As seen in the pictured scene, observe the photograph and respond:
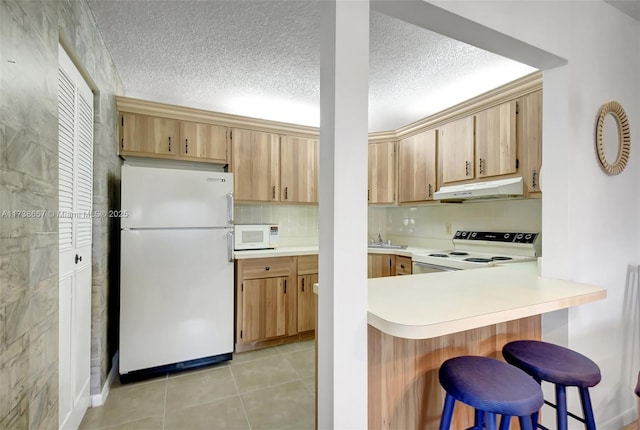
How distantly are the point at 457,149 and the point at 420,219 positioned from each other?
40.8 inches

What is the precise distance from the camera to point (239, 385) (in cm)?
222

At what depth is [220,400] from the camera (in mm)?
2029

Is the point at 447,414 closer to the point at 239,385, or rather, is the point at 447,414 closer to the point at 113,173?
the point at 239,385

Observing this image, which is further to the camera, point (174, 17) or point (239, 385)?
point (239, 385)

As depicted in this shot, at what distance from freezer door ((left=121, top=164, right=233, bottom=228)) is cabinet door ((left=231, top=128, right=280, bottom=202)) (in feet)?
1.22

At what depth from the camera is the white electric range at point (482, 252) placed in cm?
231

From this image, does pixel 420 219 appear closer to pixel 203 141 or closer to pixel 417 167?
pixel 417 167

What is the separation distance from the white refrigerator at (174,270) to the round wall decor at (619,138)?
98.9 inches

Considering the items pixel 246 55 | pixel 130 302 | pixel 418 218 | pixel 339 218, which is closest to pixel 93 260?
pixel 130 302

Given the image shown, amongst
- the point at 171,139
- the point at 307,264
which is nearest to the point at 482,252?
the point at 307,264

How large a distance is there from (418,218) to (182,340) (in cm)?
277

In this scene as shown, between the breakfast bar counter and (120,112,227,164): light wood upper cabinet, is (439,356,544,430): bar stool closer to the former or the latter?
the breakfast bar counter

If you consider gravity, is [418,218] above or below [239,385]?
above

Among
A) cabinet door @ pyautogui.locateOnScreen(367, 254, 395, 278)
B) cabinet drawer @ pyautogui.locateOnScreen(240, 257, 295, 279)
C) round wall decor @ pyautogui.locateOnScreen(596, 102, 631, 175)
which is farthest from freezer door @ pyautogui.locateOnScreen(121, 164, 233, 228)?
round wall decor @ pyautogui.locateOnScreen(596, 102, 631, 175)
